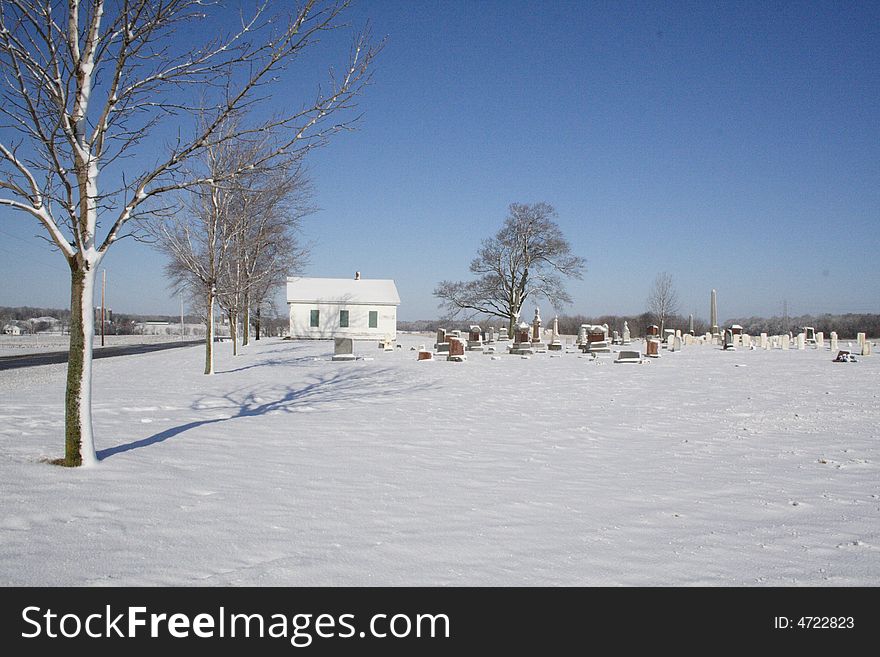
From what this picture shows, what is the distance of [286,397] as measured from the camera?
427 inches

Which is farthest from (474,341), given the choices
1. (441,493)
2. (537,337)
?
(441,493)

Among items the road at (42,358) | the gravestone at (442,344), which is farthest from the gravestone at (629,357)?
the road at (42,358)

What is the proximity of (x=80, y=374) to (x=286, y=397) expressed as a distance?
19.3ft

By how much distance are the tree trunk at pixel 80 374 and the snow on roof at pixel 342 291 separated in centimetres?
3662

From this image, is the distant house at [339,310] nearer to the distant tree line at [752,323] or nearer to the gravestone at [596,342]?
the distant tree line at [752,323]

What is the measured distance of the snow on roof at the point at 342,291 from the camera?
41.5 meters

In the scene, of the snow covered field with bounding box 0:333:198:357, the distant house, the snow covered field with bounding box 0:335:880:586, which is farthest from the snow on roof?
the snow covered field with bounding box 0:335:880:586

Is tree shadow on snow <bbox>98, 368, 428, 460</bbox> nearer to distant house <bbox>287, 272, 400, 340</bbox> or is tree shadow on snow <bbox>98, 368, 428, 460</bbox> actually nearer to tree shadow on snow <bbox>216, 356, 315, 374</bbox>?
tree shadow on snow <bbox>216, 356, 315, 374</bbox>

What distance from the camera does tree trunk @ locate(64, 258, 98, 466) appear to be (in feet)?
16.2

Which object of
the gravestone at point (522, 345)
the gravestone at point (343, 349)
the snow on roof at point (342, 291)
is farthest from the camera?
the snow on roof at point (342, 291)

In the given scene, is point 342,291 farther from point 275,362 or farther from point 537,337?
point 275,362

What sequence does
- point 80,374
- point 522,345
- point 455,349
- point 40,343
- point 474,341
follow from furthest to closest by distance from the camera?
point 40,343 → point 474,341 → point 522,345 → point 455,349 → point 80,374
